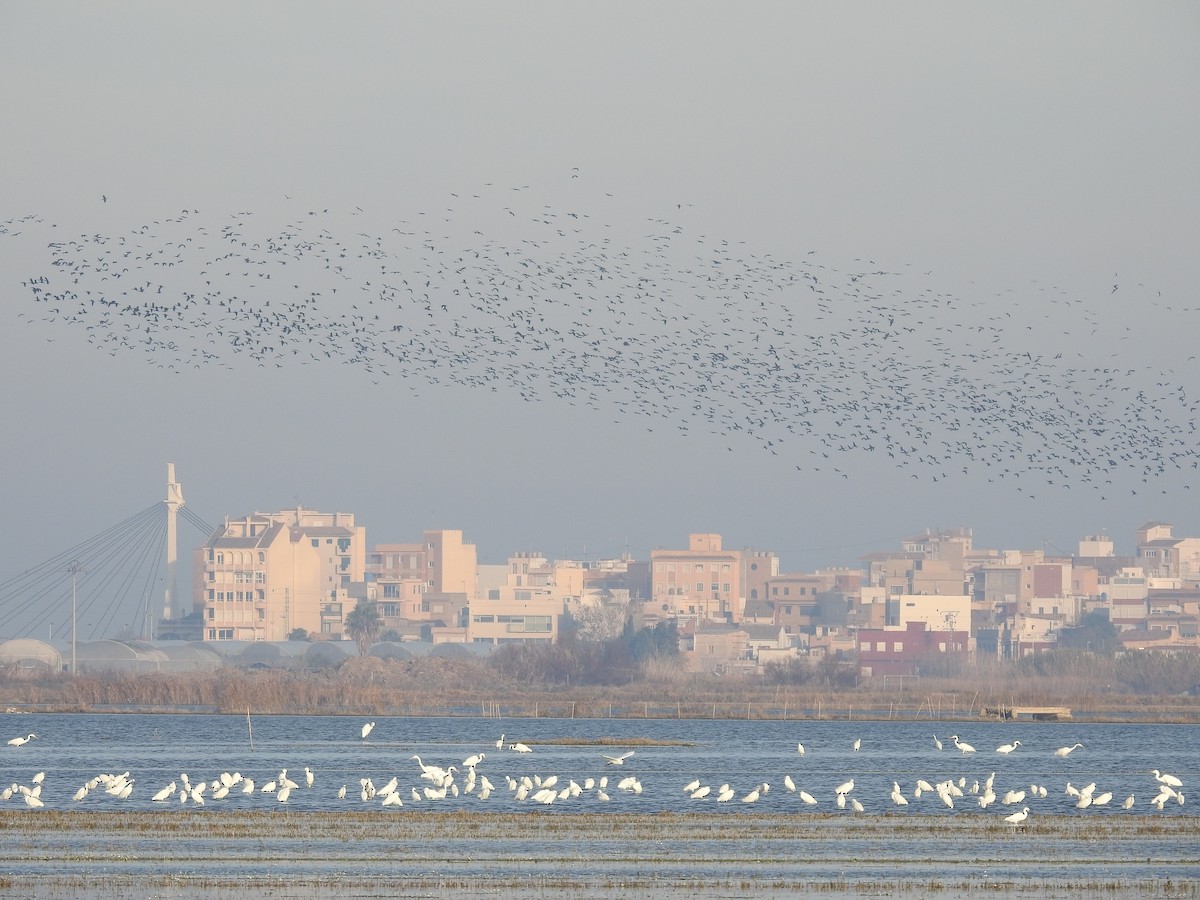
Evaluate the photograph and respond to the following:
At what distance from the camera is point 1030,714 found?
107 m

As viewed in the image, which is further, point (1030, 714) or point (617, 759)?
point (1030, 714)

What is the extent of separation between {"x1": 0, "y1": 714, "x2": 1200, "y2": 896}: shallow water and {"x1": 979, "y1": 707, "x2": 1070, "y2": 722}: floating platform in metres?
38.5

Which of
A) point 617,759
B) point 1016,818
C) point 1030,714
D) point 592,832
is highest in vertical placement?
point 617,759

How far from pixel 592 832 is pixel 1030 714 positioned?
2908 inches

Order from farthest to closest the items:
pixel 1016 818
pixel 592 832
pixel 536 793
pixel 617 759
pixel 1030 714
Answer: pixel 1030 714 < pixel 617 759 < pixel 536 793 < pixel 1016 818 < pixel 592 832

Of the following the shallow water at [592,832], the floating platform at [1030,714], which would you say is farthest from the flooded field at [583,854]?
the floating platform at [1030,714]

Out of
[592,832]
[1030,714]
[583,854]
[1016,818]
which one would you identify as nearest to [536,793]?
[592,832]

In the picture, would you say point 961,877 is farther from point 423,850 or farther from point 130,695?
point 130,695

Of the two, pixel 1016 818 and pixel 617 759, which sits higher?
pixel 617 759

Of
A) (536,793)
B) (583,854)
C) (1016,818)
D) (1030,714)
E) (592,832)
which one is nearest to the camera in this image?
(583,854)

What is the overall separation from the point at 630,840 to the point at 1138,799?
56.8 ft

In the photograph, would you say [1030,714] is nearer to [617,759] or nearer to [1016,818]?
[617,759]

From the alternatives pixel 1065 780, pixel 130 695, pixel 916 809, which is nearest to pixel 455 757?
pixel 1065 780

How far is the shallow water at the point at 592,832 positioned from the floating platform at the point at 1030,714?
1514 inches
